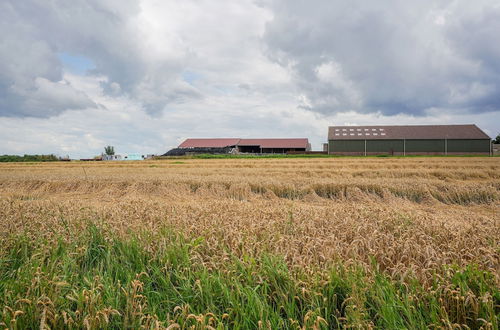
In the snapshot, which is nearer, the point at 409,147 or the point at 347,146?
the point at 409,147

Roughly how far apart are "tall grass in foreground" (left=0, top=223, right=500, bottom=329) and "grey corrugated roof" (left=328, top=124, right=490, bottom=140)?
61.4 metres

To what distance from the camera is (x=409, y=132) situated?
208 feet

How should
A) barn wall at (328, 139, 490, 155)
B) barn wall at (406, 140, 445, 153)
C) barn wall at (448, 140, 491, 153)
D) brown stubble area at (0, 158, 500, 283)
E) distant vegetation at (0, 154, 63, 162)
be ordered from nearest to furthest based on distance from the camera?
brown stubble area at (0, 158, 500, 283)
distant vegetation at (0, 154, 63, 162)
barn wall at (448, 140, 491, 153)
barn wall at (328, 139, 490, 155)
barn wall at (406, 140, 445, 153)

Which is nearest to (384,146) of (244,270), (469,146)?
(469,146)

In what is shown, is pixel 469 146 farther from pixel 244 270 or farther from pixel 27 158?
pixel 27 158

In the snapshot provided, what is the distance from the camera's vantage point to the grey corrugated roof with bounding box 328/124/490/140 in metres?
60.8

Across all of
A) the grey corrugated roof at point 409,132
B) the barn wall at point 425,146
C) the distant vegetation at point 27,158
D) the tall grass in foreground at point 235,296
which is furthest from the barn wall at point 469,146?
the distant vegetation at point 27,158

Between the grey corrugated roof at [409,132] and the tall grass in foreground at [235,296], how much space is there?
201 feet

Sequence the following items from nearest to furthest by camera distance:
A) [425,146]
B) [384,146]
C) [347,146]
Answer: [425,146] → [384,146] → [347,146]

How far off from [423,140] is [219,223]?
2594 inches

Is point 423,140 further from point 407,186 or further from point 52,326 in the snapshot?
point 52,326

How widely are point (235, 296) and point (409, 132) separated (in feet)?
227

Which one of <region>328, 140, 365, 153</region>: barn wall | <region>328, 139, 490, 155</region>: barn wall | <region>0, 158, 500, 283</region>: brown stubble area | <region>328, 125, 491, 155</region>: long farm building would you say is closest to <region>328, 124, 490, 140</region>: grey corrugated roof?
<region>328, 125, 491, 155</region>: long farm building

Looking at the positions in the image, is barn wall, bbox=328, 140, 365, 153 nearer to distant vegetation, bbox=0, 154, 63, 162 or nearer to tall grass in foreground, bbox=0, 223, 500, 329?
distant vegetation, bbox=0, 154, 63, 162
